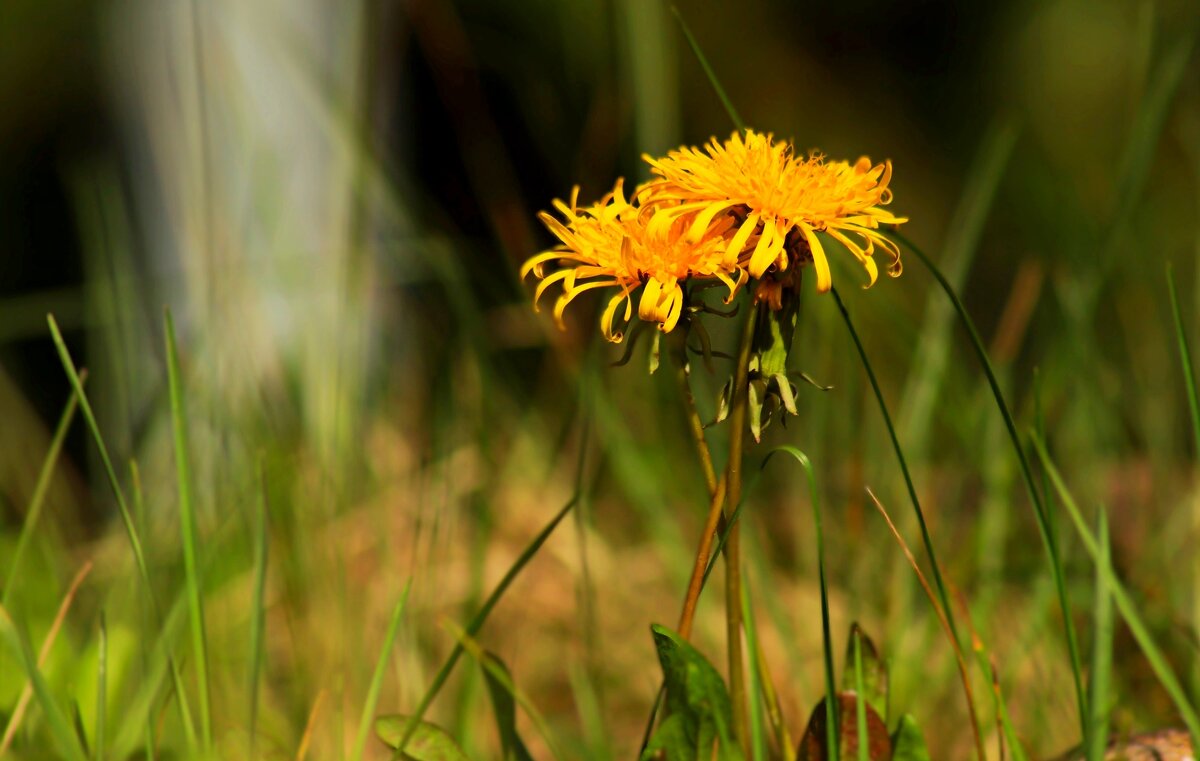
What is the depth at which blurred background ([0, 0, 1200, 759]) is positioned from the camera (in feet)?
3.21

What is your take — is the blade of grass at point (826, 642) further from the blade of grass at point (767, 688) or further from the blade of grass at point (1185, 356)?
the blade of grass at point (1185, 356)

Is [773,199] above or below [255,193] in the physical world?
below

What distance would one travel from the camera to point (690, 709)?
1.95 feet

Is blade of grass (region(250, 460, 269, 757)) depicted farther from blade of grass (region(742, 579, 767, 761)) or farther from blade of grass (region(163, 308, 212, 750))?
blade of grass (region(742, 579, 767, 761))

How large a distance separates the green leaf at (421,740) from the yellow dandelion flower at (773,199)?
323 mm

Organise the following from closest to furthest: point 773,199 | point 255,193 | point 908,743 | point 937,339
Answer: point 773,199 → point 908,743 → point 937,339 → point 255,193

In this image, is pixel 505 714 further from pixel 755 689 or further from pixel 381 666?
pixel 755 689

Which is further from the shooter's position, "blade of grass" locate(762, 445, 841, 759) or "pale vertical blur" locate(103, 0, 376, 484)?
"pale vertical blur" locate(103, 0, 376, 484)

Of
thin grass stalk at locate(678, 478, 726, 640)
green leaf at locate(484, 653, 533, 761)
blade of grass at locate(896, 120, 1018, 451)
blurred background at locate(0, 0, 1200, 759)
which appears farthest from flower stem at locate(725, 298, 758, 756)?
blade of grass at locate(896, 120, 1018, 451)

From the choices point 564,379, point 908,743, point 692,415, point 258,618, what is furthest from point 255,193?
point 908,743

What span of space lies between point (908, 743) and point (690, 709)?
0.42ft

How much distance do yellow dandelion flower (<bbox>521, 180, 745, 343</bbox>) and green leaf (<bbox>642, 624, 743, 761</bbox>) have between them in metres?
0.17

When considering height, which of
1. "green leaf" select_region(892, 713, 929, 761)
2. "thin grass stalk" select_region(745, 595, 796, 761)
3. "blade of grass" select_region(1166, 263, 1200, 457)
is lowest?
"green leaf" select_region(892, 713, 929, 761)

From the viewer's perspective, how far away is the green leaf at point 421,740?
2.04 feet
